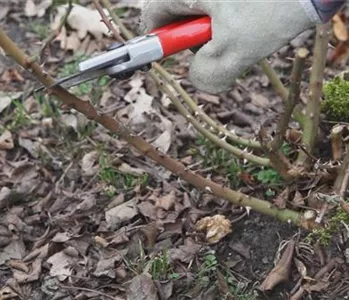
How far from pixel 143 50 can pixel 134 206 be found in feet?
2.82

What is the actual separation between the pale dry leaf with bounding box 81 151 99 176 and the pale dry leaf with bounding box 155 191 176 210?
10.7 inches

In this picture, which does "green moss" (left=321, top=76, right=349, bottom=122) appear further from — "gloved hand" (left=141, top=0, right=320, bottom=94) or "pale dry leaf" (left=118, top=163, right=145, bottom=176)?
"gloved hand" (left=141, top=0, right=320, bottom=94)

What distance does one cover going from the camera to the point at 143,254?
87.3 inches

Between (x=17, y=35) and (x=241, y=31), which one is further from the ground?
(x=241, y=31)

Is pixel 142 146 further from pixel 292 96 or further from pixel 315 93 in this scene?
pixel 315 93

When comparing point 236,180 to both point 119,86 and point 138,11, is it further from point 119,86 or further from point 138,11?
point 138,11

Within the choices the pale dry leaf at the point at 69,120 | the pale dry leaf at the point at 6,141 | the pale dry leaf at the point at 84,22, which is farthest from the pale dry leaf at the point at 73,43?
the pale dry leaf at the point at 6,141

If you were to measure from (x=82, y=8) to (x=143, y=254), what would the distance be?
4.85 ft

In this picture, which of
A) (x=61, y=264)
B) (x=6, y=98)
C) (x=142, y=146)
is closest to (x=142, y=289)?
(x=61, y=264)

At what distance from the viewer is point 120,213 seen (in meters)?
2.40

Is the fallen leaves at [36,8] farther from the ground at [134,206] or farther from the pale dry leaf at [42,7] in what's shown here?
the ground at [134,206]

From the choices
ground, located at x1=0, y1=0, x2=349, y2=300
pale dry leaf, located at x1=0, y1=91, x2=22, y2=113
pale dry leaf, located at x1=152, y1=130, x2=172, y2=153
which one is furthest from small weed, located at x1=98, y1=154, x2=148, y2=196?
pale dry leaf, located at x1=0, y1=91, x2=22, y2=113

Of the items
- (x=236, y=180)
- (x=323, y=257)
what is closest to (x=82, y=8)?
(x=236, y=180)

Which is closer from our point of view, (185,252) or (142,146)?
(142,146)
